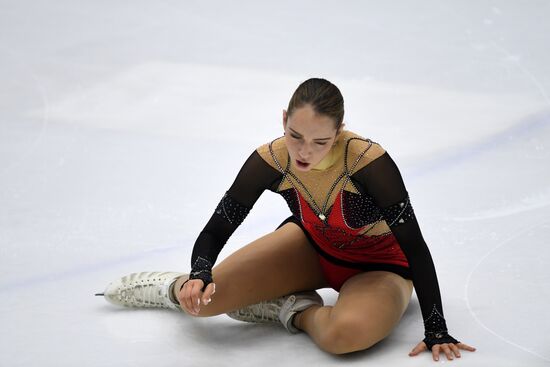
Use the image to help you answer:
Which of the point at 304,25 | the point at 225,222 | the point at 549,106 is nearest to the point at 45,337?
the point at 225,222

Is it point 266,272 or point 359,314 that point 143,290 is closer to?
point 266,272

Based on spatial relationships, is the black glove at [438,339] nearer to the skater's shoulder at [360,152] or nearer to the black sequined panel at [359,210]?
the black sequined panel at [359,210]

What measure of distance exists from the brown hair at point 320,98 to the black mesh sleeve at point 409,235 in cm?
24

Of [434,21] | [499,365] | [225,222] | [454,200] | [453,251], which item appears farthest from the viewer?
[434,21]

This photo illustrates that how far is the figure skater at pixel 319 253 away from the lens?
2883 millimetres

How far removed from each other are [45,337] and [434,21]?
395cm

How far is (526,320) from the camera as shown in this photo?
3.15m

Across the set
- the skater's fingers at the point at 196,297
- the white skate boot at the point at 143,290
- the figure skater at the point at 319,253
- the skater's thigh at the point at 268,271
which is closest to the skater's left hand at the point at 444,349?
the figure skater at the point at 319,253

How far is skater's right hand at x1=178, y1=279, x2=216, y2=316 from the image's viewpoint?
9.52ft

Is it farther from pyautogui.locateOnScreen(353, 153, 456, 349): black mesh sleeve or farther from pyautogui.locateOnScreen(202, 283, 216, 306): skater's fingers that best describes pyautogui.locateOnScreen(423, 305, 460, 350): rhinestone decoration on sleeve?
pyautogui.locateOnScreen(202, 283, 216, 306): skater's fingers

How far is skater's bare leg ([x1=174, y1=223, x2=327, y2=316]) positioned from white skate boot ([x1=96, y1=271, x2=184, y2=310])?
0.07 metres

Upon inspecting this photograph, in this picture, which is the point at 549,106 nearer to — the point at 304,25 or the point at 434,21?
the point at 434,21

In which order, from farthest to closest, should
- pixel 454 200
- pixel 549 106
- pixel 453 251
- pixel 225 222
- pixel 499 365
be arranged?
pixel 549 106 < pixel 454 200 < pixel 453 251 < pixel 225 222 < pixel 499 365

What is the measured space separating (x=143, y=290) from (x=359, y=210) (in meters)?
0.88
